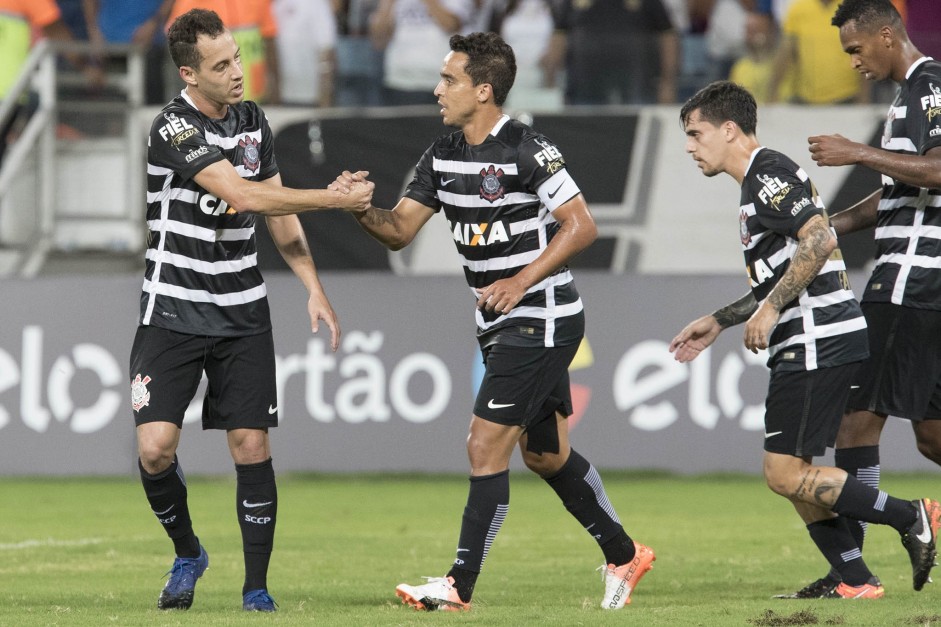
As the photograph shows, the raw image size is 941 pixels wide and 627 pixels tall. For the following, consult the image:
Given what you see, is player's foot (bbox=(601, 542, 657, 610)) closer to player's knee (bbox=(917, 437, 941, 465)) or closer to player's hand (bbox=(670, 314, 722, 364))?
player's hand (bbox=(670, 314, 722, 364))

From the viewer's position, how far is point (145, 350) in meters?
5.86

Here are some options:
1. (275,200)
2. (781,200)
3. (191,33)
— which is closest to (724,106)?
(781,200)

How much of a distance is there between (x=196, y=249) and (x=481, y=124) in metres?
1.28

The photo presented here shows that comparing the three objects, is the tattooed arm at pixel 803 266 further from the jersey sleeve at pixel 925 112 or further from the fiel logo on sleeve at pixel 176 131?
the fiel logo on sleeve at pixel 176 131

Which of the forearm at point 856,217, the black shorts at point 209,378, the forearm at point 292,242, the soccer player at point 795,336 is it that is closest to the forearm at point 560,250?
the soccer player at point 795,336

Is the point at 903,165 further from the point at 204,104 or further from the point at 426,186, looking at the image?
the point at 204,104

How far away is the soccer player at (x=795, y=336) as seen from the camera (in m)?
5.73

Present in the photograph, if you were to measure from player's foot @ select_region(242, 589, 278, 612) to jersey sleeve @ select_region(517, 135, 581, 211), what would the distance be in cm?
195

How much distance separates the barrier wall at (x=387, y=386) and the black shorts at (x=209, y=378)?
5.28m

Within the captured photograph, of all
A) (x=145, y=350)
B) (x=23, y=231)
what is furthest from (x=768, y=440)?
(x=23, y=231)

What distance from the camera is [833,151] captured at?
Result: 5902 mm

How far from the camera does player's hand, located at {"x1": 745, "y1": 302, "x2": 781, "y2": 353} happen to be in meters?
5.40

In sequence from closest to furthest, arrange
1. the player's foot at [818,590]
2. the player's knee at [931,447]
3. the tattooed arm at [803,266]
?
the tattooed arm at [803,266] → the player's foot at [818,590] → the player's knee at [931,447]

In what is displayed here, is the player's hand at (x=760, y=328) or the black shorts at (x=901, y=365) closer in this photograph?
the player's hand at (x=760, y=328)
